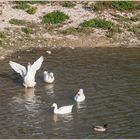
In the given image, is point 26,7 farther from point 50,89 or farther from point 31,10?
point 50,89

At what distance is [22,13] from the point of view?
36344 mm

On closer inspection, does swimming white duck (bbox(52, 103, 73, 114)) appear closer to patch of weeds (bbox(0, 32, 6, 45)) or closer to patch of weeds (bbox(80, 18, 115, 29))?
patch of weeds (bbox(0, 32, 6, 45))

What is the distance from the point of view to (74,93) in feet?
86.6

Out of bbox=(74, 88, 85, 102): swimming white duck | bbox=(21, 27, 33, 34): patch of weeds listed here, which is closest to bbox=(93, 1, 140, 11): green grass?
bbox=(21, 27, 33, 34): patch of weeds

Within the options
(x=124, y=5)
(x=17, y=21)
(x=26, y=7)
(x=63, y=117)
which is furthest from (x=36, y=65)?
(x=124, y=5)

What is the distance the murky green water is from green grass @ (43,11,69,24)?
3.47 m

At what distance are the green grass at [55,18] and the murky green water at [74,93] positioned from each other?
347 cm

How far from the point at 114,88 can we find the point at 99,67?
2.98 meters

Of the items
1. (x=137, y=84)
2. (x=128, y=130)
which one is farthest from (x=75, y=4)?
(x=128, y=130)

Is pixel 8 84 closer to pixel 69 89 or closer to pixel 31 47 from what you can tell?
pixel 69 89

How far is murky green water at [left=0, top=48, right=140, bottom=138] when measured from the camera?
22406 millimetres

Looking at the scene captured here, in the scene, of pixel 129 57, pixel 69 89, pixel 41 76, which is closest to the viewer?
pixel 69 89

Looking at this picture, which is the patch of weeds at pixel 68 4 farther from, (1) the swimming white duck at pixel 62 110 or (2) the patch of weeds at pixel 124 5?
(1) the swimming white duck at pixel 62 110

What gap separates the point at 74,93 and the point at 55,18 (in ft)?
33.8
